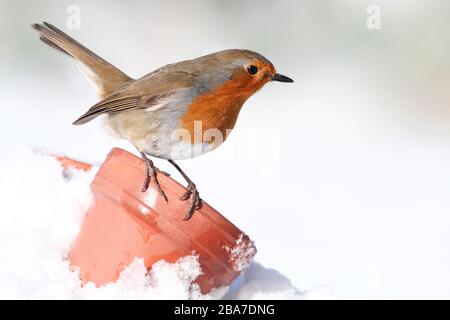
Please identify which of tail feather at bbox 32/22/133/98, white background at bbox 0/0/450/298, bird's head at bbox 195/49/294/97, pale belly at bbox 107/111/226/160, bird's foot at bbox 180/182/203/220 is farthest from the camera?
white background at bbox 0/0/450/298

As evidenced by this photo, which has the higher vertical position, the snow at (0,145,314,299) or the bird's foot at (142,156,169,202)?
the bird's foot at (142,156,169,202)

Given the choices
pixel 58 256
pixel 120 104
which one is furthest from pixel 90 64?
pixel 58 256

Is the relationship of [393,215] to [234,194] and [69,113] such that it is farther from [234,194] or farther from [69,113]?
[69,113]

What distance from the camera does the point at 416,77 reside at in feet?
25.2

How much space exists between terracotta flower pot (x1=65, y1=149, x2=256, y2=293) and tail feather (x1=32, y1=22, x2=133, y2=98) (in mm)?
903

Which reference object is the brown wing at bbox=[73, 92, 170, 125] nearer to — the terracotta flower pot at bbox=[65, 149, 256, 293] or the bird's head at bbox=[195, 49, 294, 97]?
the bird's head at bbox=[195, 49, 294, 97]

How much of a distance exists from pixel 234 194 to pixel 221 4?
324cm

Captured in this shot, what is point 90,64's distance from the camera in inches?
164

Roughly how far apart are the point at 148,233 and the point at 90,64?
1326mm

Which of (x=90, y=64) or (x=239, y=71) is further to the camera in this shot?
(x=90, y=64)

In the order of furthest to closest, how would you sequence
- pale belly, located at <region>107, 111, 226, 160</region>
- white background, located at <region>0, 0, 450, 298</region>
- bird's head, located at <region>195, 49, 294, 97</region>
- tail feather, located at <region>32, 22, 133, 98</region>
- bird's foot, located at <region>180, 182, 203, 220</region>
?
1. white background, located at <region>0, 0, 450, 298</region>
2. tail feather, located at <region>32, 22, 133, 98</region>
3. bird's head, located at <region>195, 49, 294, 97</region>
4. pale belly, located at <region>107, 111, 226, 160</region>
5. bird's foot, located at <region>180, 182, 203, 220</region>

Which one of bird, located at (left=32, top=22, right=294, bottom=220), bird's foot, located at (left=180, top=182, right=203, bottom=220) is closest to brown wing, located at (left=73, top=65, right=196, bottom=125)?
bird, located at (left=32, top=22, right=294, bottom=220)

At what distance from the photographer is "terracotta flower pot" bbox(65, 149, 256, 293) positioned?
3.08m

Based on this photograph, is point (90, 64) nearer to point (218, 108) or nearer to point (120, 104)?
point (120, 104)
